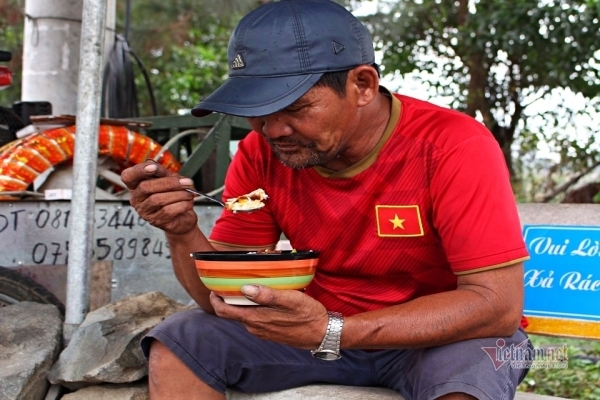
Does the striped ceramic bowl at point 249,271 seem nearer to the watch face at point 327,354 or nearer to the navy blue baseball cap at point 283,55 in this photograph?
the watch face at point 327,354

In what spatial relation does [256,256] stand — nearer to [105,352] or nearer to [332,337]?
[332,337]

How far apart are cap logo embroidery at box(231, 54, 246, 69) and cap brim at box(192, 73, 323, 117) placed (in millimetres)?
36

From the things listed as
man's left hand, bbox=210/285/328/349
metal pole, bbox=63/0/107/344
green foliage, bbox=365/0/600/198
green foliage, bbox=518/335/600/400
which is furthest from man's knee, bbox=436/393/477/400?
green foliage, bbox=365/0/600/198

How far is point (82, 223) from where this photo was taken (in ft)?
8.55

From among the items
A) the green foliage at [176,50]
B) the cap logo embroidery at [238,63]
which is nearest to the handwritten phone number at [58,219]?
the cap logo embroidery at [238,63]

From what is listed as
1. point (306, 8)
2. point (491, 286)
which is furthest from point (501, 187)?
point (306, 8)

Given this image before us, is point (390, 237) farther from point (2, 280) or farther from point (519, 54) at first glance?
point (519, 54)

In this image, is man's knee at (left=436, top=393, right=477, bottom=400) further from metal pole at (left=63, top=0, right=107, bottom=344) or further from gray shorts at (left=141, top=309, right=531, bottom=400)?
metal pole at (left=63, top=0, right=107, bottom=344)

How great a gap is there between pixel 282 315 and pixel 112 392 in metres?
1.03

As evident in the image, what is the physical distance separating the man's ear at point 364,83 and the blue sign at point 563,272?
137 centimetres

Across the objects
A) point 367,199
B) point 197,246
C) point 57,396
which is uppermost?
point 367,199

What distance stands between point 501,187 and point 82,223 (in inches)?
57.0

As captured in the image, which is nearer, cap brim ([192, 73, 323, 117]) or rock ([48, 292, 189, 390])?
cap brim ([192, 73, 323, 117])

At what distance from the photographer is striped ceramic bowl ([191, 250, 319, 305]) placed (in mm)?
1693
